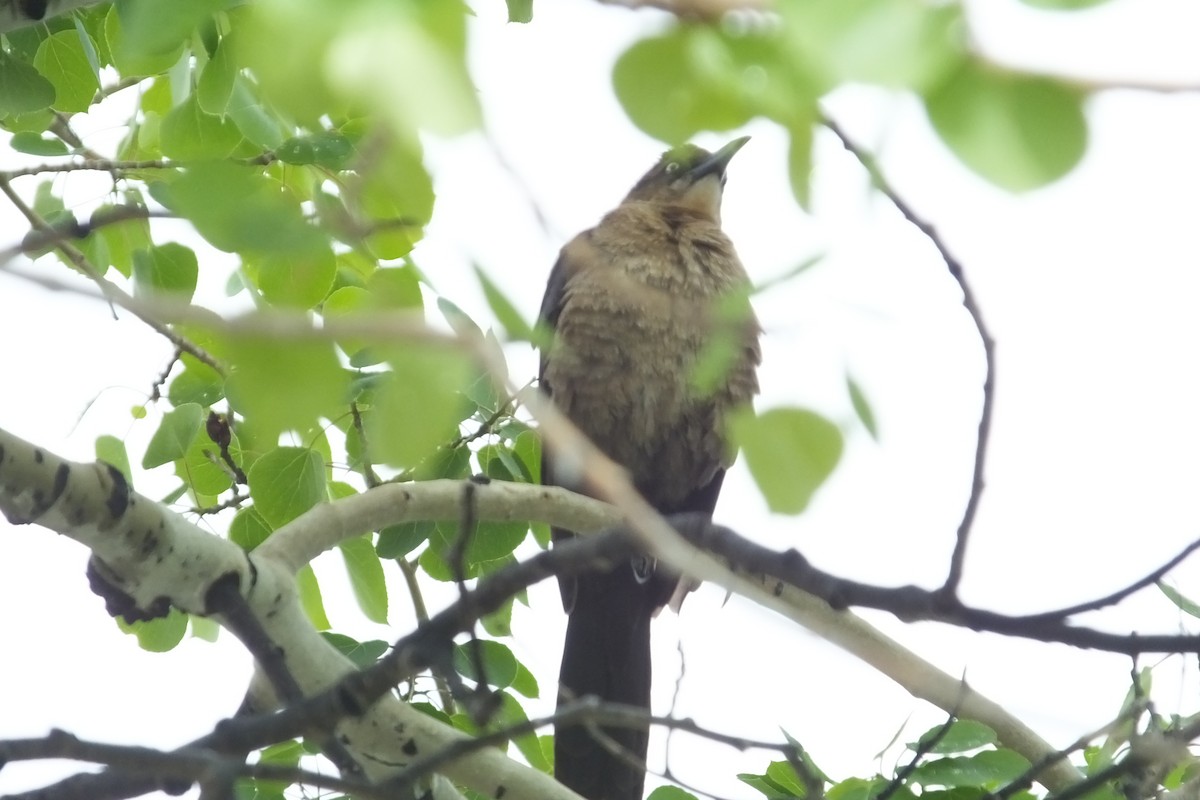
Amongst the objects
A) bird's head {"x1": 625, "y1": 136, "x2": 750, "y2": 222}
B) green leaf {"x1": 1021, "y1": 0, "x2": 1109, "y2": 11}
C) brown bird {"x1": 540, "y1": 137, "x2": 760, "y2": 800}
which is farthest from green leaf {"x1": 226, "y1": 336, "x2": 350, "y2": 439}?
bird's head {"x1": 625, "y1": 136, "x2": 750, "y2": 222}

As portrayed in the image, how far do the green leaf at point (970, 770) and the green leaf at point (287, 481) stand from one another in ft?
3.69

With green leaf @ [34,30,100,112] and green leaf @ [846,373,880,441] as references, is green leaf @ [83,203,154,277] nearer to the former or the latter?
green leaf @ [34,30,100,112]

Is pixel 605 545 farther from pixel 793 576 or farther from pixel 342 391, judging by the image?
pixel 342 391

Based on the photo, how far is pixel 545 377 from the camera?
130 inches

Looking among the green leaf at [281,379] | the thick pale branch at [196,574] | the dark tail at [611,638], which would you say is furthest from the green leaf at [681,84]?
the dark tail at [611,638]

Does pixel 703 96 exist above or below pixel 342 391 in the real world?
above

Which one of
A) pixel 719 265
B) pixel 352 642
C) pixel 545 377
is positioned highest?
pixel 719 265

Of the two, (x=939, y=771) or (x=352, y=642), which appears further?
(x=352, y=642)

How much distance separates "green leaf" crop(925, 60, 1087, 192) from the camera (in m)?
0.60

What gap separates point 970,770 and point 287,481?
124cm

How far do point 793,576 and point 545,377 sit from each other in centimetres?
219

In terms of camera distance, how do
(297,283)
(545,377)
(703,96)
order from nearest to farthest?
(703,96) → (297,283) → (545,377)

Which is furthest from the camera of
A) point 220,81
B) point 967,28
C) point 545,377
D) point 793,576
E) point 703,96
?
point 545,377

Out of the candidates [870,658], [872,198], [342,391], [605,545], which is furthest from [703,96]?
[870,658]
